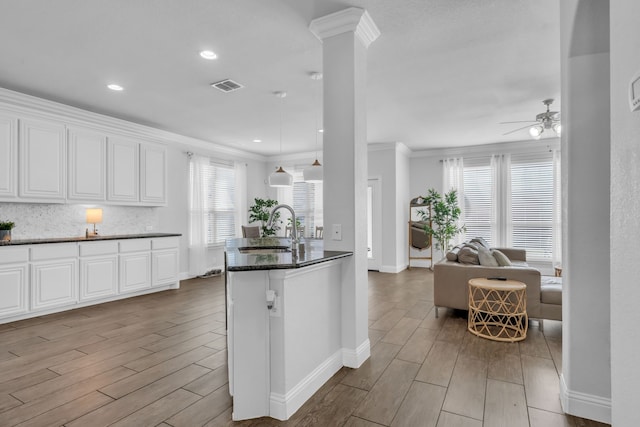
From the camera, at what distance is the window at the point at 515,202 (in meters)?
6.76

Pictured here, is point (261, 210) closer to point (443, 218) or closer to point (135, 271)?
point (135, 271)

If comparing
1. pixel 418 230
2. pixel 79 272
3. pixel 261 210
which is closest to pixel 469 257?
pixel 418 230

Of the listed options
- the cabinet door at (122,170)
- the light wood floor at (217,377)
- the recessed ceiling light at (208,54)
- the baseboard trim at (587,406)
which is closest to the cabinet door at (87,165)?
the cabinet door at (122,170)

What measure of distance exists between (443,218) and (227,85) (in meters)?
5.32

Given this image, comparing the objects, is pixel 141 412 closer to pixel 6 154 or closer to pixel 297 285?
pixel 297 285

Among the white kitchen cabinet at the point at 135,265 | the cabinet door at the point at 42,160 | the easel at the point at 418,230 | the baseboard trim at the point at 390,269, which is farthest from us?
the easel at the point at 418,230

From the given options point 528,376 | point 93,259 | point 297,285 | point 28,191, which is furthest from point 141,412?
point 28,191

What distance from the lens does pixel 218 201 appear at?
7234 millimetres

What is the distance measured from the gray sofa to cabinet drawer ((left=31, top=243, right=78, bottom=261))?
4732 mm

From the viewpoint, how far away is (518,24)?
8.87 feet

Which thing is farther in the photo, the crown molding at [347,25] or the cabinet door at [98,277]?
the cabinet door at [98,277]

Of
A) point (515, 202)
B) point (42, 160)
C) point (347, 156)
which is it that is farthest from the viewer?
point (515, 202)

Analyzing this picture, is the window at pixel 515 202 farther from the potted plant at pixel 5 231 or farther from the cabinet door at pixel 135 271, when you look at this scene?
the potted plant at pixel 5 231

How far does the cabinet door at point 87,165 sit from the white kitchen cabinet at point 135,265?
0.83 m
